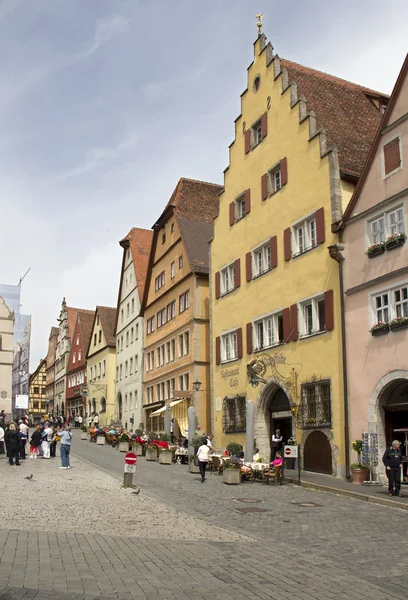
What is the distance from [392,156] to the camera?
73.7ft

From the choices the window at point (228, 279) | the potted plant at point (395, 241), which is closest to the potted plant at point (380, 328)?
the potted plant at point (395, 241)

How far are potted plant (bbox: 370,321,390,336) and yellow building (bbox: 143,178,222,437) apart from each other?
54.2ft

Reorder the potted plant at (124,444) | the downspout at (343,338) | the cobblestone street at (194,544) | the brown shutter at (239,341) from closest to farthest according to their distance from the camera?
the cobblestone street at (194,544) < the downspout at (343,338) < the brown shutter at (239,341) < the potted plant at (124,444)

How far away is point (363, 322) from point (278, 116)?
10808 millimetres

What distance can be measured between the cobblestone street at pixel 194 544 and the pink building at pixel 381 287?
3936mm

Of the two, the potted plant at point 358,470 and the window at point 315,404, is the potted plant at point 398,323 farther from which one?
the window at point 315,404

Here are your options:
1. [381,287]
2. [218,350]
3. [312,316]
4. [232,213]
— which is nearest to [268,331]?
[312,316]

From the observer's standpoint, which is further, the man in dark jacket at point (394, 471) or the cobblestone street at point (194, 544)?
the man in dark jacket at point (394, 471)

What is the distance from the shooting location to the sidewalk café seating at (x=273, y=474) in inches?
861

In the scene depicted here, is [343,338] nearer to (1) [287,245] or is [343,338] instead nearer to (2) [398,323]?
(2) [398,323]

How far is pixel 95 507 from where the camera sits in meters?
15.4

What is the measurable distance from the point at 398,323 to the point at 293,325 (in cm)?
629

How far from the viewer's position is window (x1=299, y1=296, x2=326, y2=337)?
25.6m

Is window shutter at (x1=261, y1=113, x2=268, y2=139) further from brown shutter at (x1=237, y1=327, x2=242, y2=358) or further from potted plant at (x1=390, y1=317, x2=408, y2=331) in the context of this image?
potted plant at (x1=390, y1=317, x2=408, y2=331)
